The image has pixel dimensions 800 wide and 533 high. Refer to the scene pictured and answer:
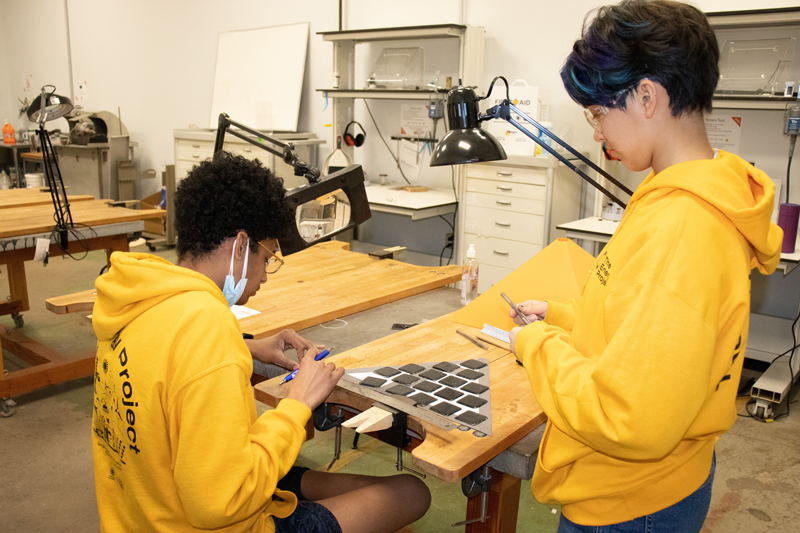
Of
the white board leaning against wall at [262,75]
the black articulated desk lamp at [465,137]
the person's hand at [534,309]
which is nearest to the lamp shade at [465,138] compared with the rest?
the black articulated desk lamp at [465,137]

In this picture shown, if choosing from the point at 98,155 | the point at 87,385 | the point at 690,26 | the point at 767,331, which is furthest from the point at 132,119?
the point at 690,26

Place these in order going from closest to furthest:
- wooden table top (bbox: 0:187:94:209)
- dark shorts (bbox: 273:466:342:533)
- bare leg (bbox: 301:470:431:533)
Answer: dark shorts (bbox: 273:466:342:533)
bare leg (bbox: 301:470:431:533)
wooden table top (bbox: 0:187:94:209)

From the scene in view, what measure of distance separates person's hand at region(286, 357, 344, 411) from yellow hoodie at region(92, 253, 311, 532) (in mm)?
64

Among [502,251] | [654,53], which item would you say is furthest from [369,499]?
[502,251]

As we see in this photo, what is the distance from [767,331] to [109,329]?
3.46 meters

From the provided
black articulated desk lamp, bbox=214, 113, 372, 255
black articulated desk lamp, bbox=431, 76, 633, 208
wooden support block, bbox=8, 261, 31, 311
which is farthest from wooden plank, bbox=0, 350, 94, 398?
black articulated desk lamp, bbox=431, 76, 633, 208

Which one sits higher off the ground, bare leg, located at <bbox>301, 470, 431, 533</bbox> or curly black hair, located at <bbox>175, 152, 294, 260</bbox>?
curly black hair, located at <bbox>175, 152, 294, 260</bbox>

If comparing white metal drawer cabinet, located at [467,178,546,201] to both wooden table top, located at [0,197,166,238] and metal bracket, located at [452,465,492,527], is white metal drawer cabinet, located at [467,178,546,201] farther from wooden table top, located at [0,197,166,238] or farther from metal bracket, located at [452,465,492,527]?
metal bracket, located at [452,465,492,527]

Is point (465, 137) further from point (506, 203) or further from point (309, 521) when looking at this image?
point (506, 203)

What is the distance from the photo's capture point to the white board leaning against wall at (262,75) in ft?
17.5

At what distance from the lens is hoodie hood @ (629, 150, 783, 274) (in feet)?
2.53

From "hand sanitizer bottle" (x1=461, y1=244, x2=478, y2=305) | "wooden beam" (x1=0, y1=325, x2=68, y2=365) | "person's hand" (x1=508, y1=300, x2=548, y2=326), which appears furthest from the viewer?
"wooden beam" (x1=0, y1=325, x2=68, y2=365)

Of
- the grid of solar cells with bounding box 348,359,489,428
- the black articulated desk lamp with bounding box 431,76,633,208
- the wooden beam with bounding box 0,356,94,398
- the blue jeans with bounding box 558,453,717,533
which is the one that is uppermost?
the black articulated desk lamp with bounding box 431,76,633,208

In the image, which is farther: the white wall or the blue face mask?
the white wall
